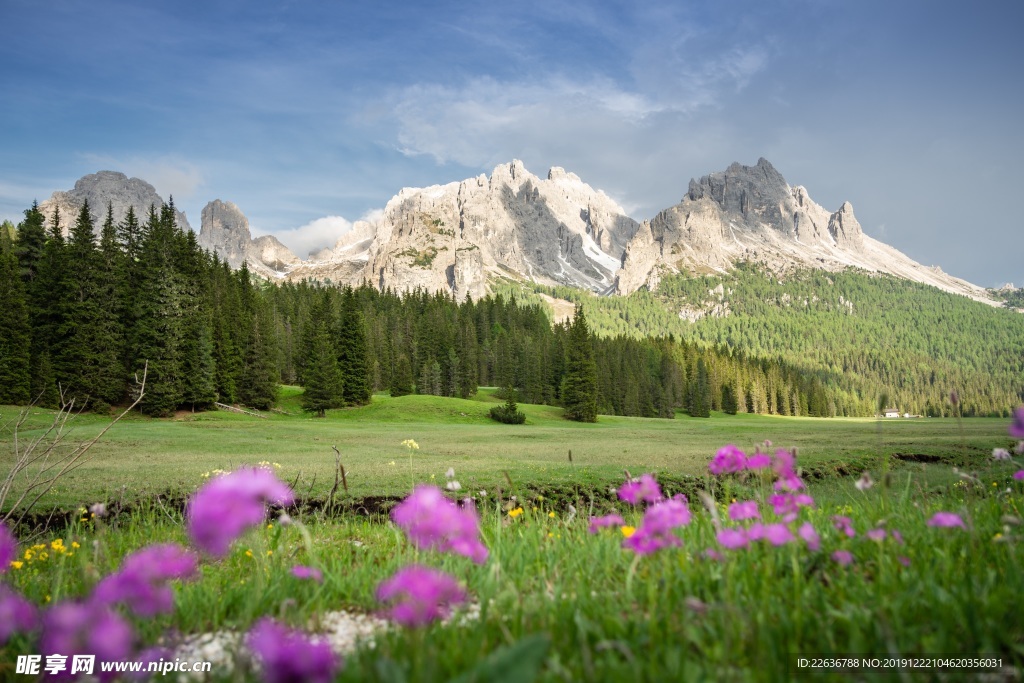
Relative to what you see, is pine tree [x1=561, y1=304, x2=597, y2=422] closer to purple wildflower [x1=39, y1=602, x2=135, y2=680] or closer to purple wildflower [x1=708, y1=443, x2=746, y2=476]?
purple wildflower [x1=708, y1=443, x2=746, y2=476]

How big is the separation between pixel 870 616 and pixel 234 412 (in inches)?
2099

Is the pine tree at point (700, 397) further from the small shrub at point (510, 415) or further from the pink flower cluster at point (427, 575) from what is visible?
the pink flower cluster at point (427, 575)

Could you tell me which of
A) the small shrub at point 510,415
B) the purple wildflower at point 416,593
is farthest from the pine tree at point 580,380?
the purple wildflower at point 416,593

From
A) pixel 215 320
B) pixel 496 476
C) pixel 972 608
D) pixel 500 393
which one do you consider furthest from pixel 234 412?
pixel 972 608

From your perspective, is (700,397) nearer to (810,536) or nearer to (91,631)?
(810,536)

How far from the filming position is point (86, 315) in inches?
1578

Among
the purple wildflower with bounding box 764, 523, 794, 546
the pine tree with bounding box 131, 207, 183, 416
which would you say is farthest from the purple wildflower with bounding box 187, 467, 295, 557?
the pine tree with bounding box 131, 207, 183, 416

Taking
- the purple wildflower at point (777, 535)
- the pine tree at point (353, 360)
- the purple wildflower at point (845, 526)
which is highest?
the pine tree at point (353, 360)

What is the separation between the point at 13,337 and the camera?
3694cm

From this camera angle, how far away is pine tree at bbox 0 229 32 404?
3572 centimetres

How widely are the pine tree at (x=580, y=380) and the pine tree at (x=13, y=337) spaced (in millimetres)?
52386

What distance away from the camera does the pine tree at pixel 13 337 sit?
3572cm

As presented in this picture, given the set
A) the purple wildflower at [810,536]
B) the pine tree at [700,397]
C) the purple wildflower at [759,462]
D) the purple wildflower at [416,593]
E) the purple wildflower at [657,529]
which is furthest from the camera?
the pine tree at [700,397]

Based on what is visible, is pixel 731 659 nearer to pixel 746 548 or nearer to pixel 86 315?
pixel 746 548
